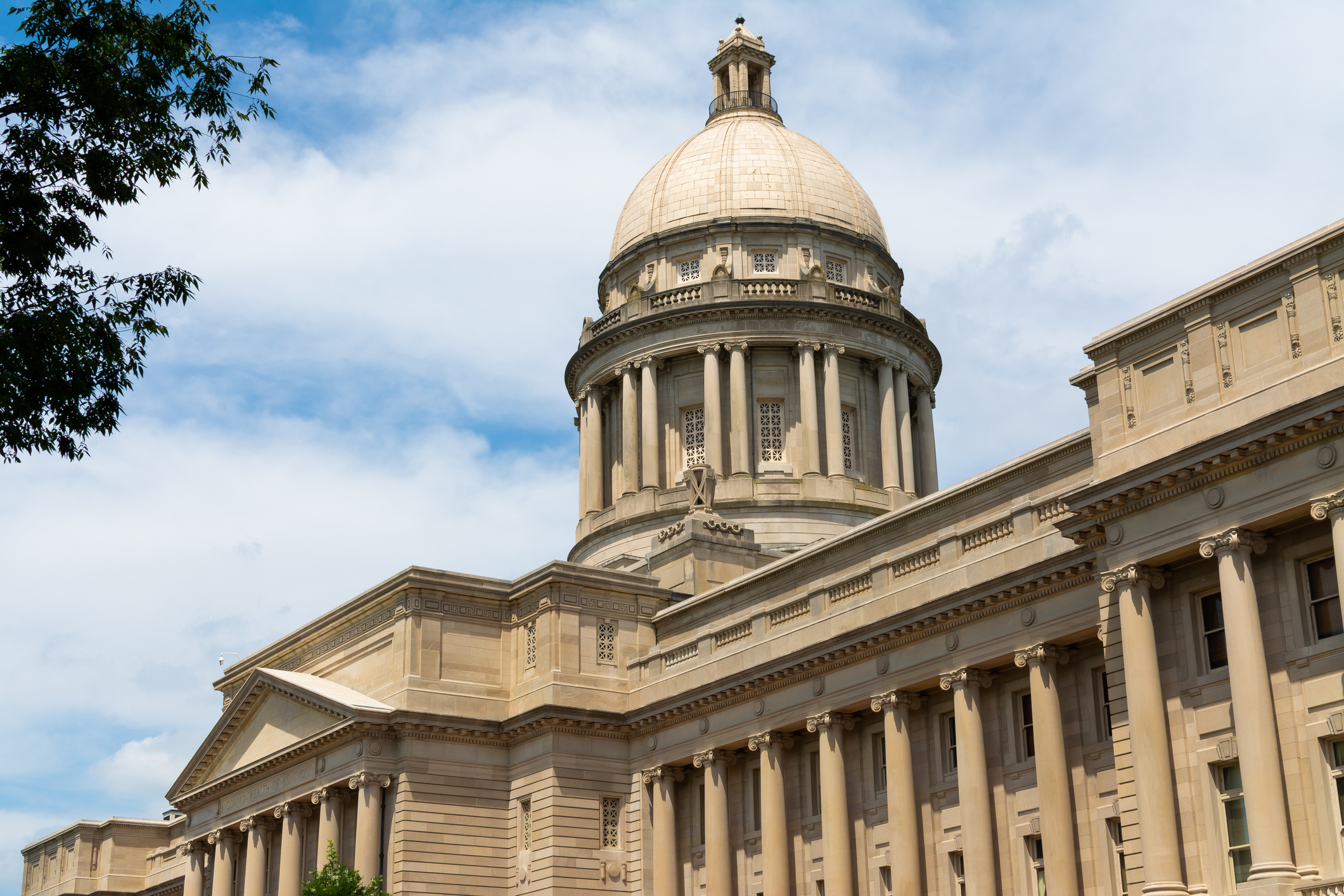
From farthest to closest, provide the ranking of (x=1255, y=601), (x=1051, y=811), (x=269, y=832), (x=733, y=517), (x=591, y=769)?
1. (x=733, y=517)
2. (x=269, y=832)
3. (x=591, y=769)
4. (x=1051, y=811)
5. (x=1255, y=601)

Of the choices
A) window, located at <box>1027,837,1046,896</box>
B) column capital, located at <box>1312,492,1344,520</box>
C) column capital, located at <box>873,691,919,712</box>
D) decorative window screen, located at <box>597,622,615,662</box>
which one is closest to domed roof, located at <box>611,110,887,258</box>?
decorative window screen, located at <box>597,622,615,662</box>

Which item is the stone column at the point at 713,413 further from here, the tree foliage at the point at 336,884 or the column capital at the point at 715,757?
the tree foliage at the point at 336,884

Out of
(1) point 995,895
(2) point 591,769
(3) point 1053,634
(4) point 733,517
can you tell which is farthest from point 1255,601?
(4) point 733,517

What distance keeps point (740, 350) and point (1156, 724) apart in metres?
37.1

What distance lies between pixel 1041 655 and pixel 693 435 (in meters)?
31.5

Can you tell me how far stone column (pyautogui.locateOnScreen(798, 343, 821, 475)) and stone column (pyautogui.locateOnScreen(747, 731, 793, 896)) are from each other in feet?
69.1

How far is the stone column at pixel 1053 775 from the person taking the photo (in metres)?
35.9

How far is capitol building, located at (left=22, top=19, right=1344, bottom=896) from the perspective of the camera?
30.2m

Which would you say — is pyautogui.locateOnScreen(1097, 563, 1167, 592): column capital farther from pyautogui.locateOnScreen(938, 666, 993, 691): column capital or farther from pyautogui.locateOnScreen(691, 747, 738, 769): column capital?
pyautogui.locateOnScreen(691, 747, 738, 769): column capital

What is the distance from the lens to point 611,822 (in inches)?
1954

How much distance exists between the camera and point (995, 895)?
1507 inches

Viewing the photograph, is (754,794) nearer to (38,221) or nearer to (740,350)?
(740,350)

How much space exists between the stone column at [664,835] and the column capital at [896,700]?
932cm

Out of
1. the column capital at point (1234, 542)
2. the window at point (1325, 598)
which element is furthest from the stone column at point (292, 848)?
the window at point (1325, 598)
